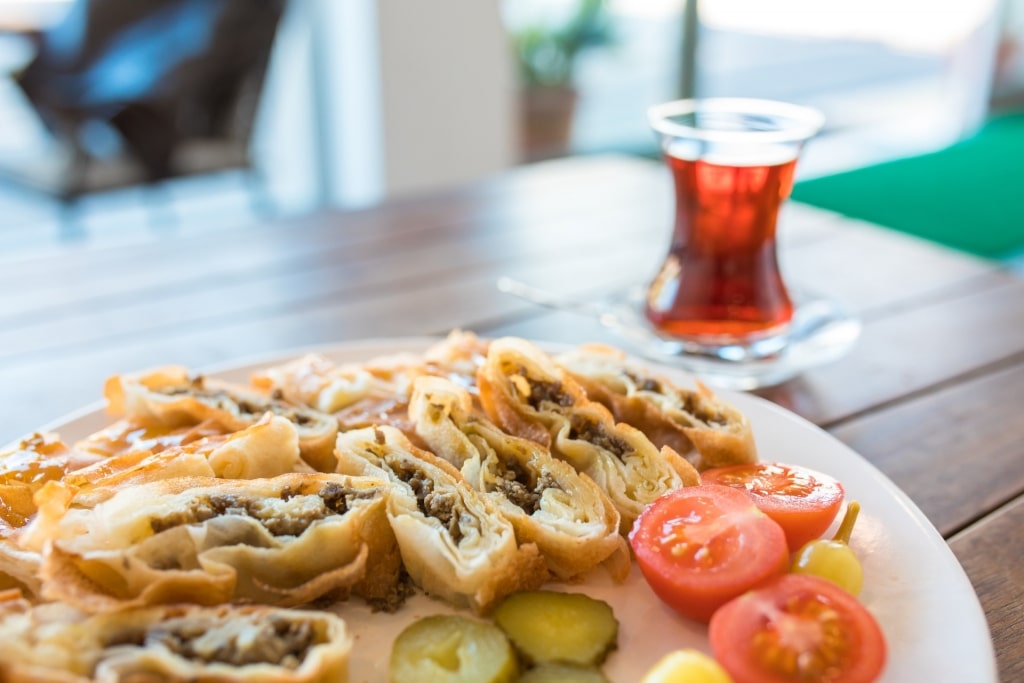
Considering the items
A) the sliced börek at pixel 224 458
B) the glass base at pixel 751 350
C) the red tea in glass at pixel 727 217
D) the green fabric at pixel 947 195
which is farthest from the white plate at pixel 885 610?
the green fabric at pixel 947 195

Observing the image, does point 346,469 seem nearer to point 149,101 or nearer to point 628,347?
point 628,347

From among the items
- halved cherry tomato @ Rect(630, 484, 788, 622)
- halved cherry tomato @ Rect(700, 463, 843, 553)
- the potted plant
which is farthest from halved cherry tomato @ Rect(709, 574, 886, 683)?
the potted plant

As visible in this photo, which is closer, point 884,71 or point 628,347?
point 628,347

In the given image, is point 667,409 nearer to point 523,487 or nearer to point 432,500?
point 523,487

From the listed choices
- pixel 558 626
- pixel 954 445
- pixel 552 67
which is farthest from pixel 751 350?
pixel 552 67

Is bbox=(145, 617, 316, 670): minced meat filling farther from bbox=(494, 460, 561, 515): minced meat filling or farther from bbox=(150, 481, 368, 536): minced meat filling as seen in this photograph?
bbox=(494, 460, 561, 515): minced meat filling

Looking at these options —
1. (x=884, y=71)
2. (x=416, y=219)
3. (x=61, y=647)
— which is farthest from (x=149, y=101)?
(x=884, y=71)

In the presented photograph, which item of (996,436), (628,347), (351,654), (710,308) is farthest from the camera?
(628,347)

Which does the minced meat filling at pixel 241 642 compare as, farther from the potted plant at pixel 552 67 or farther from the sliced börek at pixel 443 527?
the potted plant at pixel 552 67
